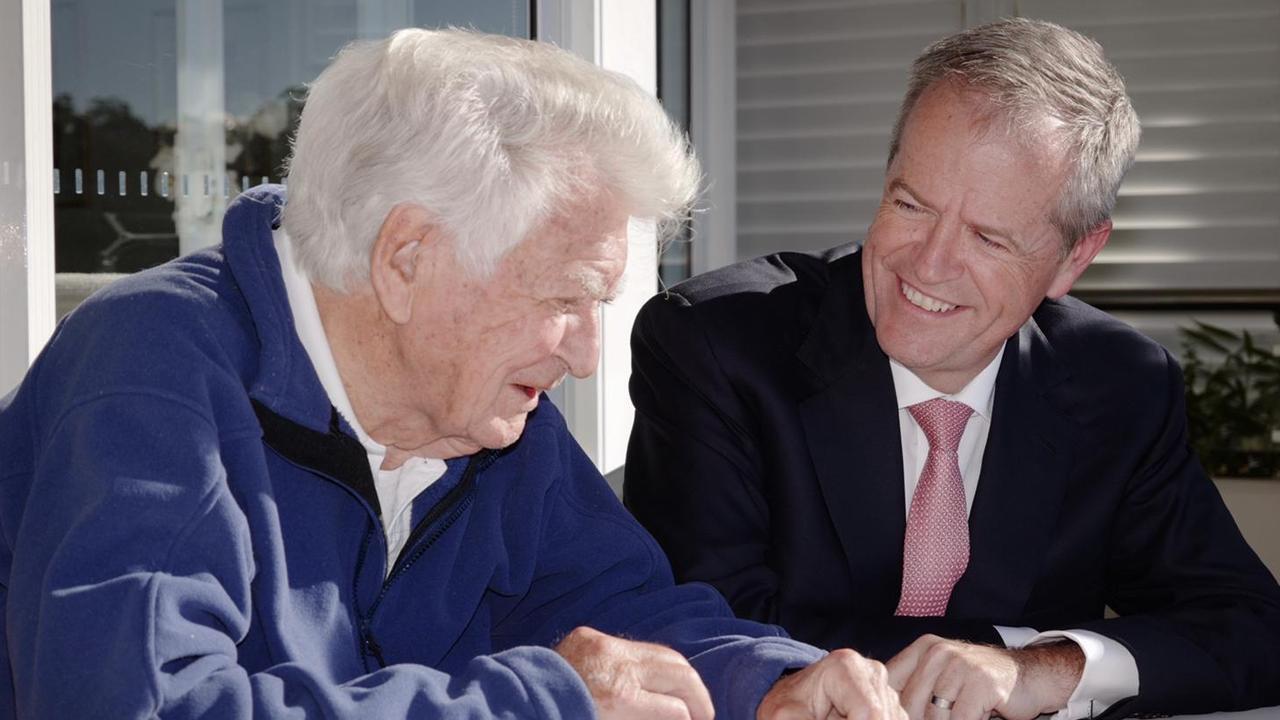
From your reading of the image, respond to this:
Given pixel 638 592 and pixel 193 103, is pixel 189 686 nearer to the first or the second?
pixel 638 592

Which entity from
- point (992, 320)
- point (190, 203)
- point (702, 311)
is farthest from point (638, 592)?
point (190, 203)

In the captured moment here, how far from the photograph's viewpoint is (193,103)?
201cm

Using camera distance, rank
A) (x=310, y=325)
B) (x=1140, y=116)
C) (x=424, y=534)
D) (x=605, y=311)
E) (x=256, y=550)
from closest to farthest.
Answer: (x=256, y=550) → (x=310, y=325) → (x=424, y=534) → (x=605, y=311) → (x=1140, y=116)

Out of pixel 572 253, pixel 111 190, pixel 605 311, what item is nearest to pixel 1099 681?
pixel 572 253

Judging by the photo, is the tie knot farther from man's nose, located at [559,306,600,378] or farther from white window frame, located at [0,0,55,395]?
white window frame, located at [0,0,55,395]

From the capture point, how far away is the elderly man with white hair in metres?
0.98

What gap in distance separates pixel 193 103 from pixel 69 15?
0.82ft

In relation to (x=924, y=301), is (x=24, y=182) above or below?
above

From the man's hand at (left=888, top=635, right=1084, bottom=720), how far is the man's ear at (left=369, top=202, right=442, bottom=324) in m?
0.70

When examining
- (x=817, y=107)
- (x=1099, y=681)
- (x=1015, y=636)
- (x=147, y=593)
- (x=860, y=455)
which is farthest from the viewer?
(x=817, y=107)

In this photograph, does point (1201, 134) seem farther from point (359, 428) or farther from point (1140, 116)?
point (359, 428)

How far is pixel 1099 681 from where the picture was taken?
5.28 ft

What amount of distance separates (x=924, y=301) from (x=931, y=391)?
15 cm

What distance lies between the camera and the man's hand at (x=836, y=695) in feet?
4.31
